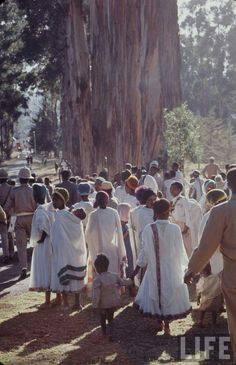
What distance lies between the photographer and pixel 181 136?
72.4 ft

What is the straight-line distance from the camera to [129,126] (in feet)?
80.6

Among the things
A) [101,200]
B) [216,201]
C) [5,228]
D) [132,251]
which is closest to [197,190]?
[5,228]

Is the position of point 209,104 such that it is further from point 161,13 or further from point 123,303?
point 123,303

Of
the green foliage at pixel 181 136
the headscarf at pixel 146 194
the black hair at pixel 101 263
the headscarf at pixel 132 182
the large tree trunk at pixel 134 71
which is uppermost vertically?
the large tree trunk at pixel 134 71

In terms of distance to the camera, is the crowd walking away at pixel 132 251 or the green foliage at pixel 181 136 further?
the green foliage at pixel 181 136

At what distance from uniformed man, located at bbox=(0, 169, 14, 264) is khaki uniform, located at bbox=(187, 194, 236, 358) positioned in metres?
7.50

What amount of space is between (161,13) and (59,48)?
36.0ft

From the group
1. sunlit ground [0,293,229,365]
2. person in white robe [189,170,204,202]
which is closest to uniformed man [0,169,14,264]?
sunlit ground [0,293,229,365]

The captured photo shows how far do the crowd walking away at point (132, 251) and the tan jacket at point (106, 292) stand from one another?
0.5 inches

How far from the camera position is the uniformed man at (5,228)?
13.3 metres

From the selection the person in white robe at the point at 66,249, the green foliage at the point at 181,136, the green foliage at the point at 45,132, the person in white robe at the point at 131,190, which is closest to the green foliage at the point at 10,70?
the green foliage at the point at 45,132

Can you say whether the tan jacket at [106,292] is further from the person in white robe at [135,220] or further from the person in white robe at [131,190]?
the person in white robe at [131,190]

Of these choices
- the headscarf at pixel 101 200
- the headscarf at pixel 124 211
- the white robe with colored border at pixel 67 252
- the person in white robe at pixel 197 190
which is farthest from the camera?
the person in white robe at pixel 197 190

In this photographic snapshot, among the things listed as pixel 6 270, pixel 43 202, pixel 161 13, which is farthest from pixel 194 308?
pixel 161 13
